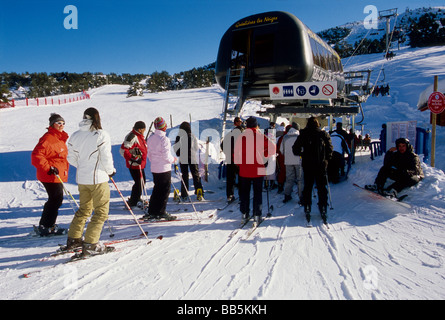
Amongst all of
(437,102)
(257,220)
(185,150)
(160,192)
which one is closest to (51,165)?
(160,192)

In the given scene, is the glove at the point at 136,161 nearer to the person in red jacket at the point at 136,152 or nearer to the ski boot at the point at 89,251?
the person in red jacket at the point at 136,152

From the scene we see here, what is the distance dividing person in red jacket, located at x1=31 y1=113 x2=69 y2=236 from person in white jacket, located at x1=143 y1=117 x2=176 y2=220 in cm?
142

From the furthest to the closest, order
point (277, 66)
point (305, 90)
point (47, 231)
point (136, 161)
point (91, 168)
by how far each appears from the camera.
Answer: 1. point (277, 66)
2. point (305, 90)
3. point (136, 161)
4. point (47, 231)
5. point (91, 168)

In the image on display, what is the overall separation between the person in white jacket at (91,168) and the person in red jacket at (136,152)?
5.93ft

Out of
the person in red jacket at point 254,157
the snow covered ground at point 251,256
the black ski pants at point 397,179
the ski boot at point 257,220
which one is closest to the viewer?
the snow covered ground at point 251,256

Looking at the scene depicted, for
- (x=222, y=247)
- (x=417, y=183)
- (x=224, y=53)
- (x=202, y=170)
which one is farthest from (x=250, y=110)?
(x=222, y=247)

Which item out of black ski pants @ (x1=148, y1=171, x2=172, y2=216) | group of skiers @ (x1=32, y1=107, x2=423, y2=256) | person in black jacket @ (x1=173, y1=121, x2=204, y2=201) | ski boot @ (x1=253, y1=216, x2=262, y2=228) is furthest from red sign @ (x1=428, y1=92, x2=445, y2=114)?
black ski pants @ (x1=148, y1=171, x2=172, y2=216)

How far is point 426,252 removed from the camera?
11.7 feet

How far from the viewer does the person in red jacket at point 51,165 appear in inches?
158

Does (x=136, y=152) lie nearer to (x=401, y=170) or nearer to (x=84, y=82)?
(x=401, y=170)

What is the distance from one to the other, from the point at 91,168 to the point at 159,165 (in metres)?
1.66

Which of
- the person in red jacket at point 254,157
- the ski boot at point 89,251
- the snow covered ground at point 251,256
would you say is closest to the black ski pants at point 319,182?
the snow covered ground at point 251,256

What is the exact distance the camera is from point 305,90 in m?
8.48

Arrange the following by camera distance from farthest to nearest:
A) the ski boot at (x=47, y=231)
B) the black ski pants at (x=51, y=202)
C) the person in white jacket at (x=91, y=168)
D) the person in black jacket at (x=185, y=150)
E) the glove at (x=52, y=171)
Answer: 1. the person in black jacket at (x=185, y=150)
2. the ski boot at (x=47, y=231)
3. the black ski pants at (x=51, y=202)
4. the glove at (x=52, y=171)
5. the person in white jacket at (x=91, y=168)
